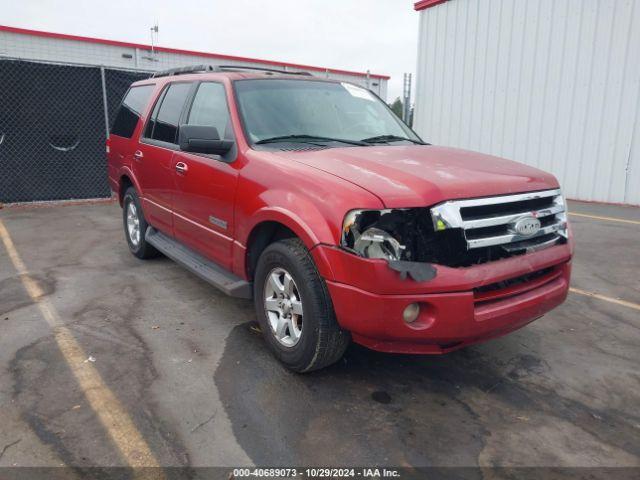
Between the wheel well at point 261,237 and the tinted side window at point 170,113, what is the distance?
1.67 meters

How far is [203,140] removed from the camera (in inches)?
140

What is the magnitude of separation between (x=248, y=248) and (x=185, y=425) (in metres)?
1.27

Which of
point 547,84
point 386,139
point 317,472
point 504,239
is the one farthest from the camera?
point 547,84

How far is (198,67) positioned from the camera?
4961mm

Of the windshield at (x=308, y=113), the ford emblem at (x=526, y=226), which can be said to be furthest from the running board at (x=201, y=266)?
the ford emblem at (x=526, y=226)

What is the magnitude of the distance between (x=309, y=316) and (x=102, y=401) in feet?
4.32

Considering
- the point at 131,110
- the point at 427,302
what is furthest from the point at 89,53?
the point at 427,302

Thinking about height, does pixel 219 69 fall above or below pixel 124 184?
above

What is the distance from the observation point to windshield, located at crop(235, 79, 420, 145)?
12.5ft

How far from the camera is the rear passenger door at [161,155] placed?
4672 mm

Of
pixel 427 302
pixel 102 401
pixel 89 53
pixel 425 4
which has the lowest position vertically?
pixel 102 401

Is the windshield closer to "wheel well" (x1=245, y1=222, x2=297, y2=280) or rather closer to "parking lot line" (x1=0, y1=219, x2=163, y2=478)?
"wheel well" (x1=245, y1=222, x2=297, y2=280)

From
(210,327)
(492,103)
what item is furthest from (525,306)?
(492,103)

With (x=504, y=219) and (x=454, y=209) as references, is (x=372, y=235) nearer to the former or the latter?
(x=454, y=209)
